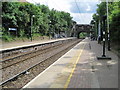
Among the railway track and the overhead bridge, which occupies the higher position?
the overhead bridge

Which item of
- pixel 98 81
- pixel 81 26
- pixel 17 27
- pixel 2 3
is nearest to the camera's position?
pixel 98 81

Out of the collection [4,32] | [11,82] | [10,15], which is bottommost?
[11,82]

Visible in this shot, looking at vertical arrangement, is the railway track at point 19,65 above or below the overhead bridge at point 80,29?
below

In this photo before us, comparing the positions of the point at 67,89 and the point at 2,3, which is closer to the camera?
the point at 67,89

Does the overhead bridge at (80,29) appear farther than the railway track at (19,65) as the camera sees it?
Yes

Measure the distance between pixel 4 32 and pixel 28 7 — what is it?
51.2 ft

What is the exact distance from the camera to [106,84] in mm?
7266

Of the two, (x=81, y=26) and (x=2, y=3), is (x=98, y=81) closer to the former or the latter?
(x=2, y=3)

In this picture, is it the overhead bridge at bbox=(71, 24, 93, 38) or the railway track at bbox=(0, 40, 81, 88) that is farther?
the overhead bridge at bbox=(71, 24, 93, 38)

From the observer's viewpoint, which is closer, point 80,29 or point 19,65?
point 19,65

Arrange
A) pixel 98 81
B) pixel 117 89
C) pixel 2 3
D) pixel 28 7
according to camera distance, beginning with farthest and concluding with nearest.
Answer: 1. pixel 28 7
2. pixel 2 3
3. pixel 98 81
4. pixel 117 89

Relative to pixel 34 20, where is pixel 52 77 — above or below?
below

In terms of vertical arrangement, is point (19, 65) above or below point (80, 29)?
below

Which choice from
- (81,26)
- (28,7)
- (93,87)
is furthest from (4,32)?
(81,26)
